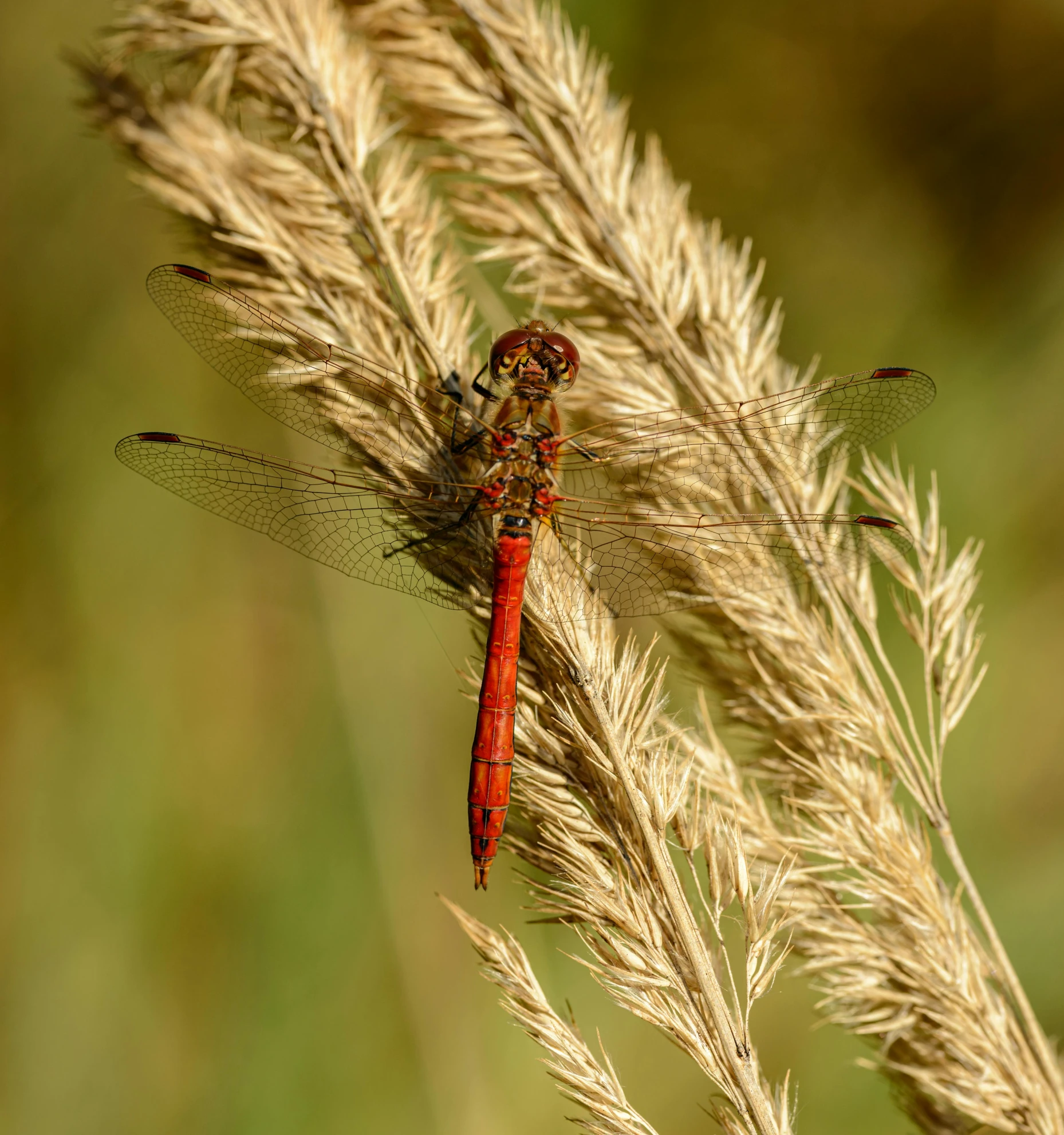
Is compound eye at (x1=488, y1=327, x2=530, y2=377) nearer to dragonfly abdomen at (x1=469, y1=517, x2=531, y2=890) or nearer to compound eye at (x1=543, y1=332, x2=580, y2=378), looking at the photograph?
compound eye at (x1=543, y1=332, x2=580, y2=378)

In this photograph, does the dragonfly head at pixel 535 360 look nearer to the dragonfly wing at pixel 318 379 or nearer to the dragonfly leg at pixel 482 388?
the dragonfly leg at pixel 482 388

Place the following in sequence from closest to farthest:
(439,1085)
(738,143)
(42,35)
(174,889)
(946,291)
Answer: (439,1085)
(174,889)
(42,35)
(946,291)
(738,143)

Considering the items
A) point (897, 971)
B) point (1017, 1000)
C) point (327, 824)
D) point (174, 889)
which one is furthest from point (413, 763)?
point (1017, 1000)

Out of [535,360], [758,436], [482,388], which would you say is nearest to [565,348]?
[535,360]

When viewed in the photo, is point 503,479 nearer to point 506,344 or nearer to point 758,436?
point 506,344

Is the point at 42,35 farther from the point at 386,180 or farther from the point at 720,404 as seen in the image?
the point at 720,404

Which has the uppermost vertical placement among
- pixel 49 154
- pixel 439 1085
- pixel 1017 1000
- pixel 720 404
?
pixel 49 154
